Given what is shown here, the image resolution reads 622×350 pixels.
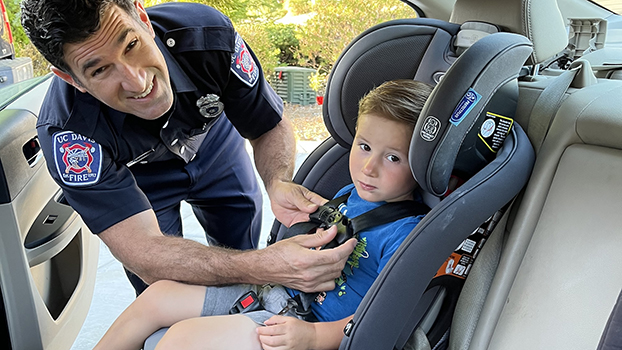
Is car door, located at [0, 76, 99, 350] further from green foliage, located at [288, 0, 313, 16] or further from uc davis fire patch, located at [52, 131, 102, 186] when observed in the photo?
green foliage, located at [288, 0, 313, 16]

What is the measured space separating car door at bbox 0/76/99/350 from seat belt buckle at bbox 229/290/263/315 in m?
0.69

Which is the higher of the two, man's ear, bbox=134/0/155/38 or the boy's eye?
man's ear, bbox=134/0/155/38

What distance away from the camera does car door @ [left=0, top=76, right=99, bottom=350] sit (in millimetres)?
1516

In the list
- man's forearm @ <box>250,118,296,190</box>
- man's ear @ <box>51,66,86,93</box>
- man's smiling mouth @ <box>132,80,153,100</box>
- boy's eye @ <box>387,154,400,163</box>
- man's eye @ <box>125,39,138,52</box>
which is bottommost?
man's forearm @ <box>250,118,296,190</box>

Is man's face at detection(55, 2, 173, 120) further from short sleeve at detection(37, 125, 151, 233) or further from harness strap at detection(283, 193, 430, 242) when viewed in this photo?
harness strap at detection(283, 193, 430, 242)

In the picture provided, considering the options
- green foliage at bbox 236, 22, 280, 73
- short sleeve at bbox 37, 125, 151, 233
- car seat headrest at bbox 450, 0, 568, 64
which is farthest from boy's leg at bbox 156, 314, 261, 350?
green foliage at bbox 236, 22, 280, 73

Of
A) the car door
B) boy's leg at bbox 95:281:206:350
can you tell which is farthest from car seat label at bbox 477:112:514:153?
the car door

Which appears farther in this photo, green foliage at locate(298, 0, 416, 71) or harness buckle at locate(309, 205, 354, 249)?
green foliage at locate(298, 0, 416, 71)

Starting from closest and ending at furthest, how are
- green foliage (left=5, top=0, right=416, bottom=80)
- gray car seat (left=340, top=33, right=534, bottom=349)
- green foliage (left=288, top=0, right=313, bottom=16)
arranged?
gray car seat (left=340, top=33, right=534, bottom=349) → green foliage (left=5, top=0, right=416, bottom=80) → green foliage (left=288, top=0, right=313, bottom=16)

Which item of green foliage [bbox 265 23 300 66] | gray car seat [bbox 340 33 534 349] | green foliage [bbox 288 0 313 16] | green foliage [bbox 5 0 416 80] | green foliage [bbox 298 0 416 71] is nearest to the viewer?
gray car seat [bbox 340 33 534 349]

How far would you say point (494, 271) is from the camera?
1.20m

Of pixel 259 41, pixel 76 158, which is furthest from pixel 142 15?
pixel 259 41

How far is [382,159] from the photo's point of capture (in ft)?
4.23

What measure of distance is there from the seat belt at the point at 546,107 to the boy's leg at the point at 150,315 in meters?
0.86
